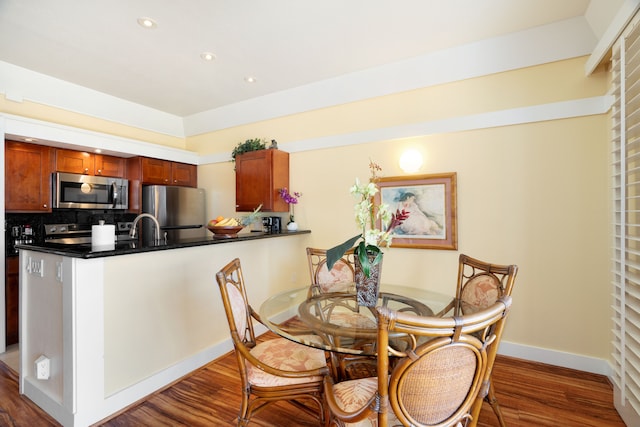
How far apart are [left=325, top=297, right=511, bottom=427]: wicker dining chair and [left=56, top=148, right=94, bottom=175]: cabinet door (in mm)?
4383

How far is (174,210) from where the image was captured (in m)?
4.33

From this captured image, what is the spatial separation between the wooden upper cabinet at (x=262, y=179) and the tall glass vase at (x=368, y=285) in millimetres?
2168

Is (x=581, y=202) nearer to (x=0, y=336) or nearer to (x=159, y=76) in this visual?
(x=159, y=76)

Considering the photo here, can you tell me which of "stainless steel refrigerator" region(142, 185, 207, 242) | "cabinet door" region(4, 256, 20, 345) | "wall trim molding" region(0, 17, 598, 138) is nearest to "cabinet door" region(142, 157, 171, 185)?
"stainless steel refrigerator" region(142, 185, 207, 242)

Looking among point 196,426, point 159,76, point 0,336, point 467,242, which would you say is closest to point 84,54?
point 159,76

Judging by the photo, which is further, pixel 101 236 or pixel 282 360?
pixel 101 236

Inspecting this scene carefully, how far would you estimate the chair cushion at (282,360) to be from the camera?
1.53 metres

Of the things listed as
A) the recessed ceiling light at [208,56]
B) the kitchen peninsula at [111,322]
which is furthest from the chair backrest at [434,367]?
the recessed ceiling light at [208,56]

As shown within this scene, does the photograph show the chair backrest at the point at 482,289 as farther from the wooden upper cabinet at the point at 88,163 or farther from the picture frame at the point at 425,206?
the wooden upper cabinet at the point at 88,163

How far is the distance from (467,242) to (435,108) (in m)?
1.44

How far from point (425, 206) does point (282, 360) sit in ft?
7.09

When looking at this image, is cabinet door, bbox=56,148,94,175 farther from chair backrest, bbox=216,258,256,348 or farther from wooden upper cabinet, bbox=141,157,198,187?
chair backrest, bbox=216,258,256,348

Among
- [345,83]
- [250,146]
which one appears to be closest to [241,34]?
[345,83]

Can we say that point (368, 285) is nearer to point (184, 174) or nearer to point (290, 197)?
point (290, 197)
